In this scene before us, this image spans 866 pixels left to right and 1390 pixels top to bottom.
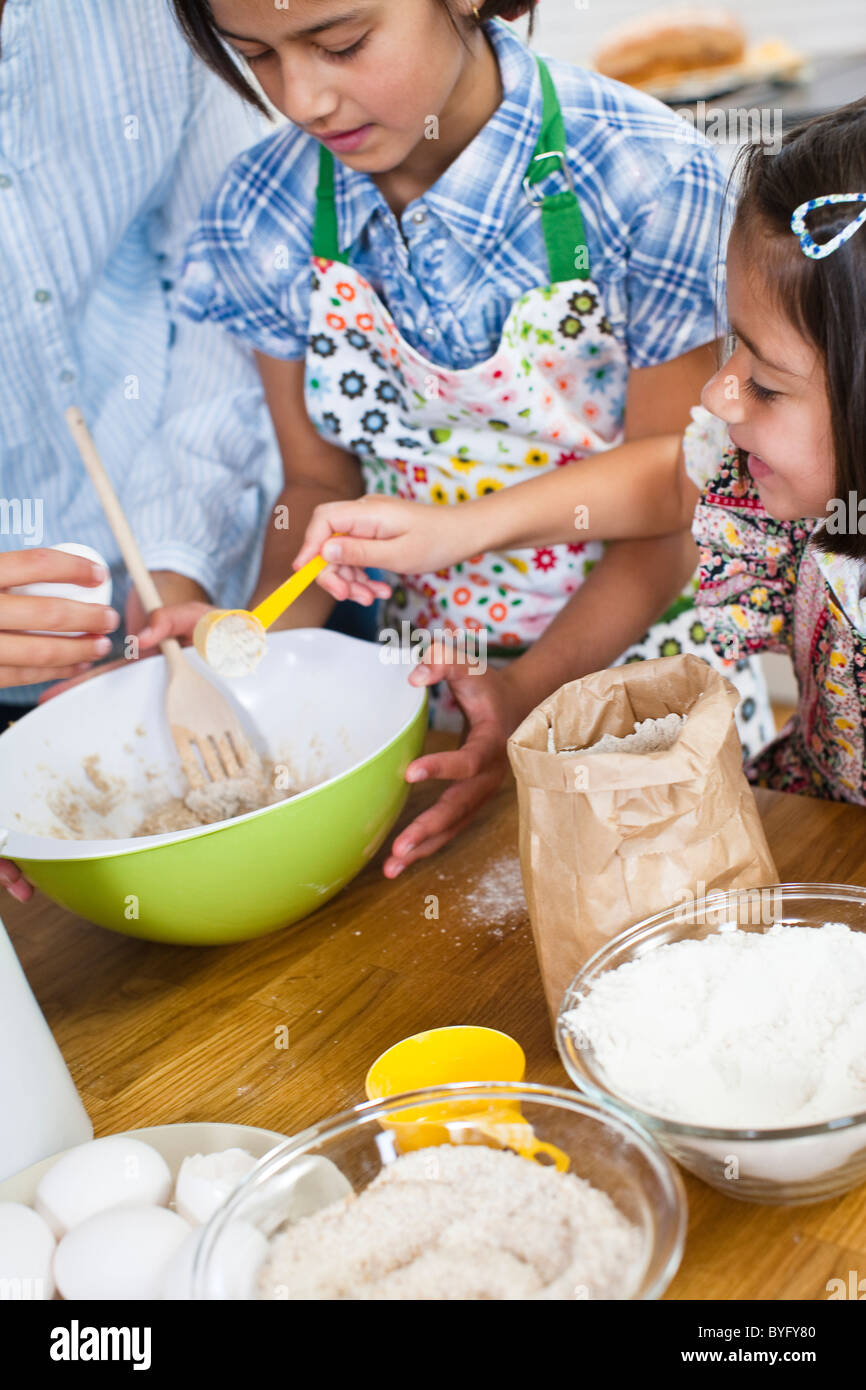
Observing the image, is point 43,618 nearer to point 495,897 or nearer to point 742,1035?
point 495,897

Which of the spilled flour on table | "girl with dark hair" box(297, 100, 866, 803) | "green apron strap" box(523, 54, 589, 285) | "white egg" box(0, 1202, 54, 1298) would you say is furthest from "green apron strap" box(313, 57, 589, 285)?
"white egg" box(0, 1202, 54, 1298)

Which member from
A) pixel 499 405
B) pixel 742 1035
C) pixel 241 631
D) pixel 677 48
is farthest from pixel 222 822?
pixel 677 48

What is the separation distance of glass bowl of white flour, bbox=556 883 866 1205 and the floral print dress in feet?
1.18

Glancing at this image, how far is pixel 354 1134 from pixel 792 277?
0.60 meters

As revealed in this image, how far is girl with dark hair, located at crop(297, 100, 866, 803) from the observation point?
2.58ft

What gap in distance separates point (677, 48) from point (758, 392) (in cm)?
263

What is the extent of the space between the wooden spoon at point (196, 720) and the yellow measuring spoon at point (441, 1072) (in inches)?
15.1

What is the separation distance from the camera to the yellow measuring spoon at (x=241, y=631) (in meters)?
1.02

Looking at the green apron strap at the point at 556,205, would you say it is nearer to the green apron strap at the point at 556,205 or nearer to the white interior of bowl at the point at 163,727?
the green apron strap at the point at 556,205

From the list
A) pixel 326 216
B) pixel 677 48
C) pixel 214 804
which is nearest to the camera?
pixel 214 804

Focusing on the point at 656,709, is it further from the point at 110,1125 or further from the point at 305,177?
the point at 305,177

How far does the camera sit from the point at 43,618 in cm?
100

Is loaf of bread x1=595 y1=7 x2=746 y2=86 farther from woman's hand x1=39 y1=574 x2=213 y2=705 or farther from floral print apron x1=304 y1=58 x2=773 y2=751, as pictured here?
woman's hand x1=39 y1=574 x2=213 y2=705
